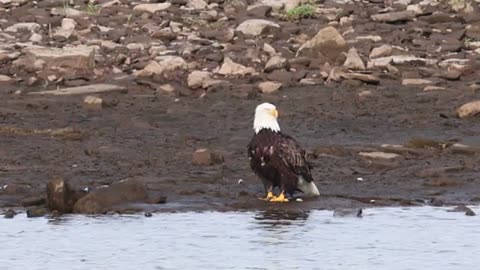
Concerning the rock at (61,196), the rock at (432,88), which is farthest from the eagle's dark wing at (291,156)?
the rock at (432,88)

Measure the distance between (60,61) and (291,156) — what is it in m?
5.35

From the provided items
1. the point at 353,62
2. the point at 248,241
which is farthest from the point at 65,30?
the point at 248,241

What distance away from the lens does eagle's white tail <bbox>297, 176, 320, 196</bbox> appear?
12.5 metres

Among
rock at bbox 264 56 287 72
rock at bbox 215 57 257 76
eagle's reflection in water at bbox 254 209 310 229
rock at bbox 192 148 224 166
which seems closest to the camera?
eagle's reflection in water at bbox 254 209 310 229

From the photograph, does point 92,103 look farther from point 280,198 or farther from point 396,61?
point 280,198

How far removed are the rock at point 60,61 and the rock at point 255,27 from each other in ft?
7.46

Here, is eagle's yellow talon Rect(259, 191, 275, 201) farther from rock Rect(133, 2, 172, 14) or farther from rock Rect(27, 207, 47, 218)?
rock Rect(133, 2, 172, 14)

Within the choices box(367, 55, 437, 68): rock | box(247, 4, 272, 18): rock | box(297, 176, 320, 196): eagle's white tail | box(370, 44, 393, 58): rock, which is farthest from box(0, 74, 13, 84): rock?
box(297, 176, 320, 196): eagle's white tail

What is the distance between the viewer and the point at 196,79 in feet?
54.2

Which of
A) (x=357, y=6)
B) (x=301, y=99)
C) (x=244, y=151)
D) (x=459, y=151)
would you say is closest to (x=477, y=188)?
(x=459, y=151)

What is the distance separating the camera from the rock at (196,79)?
16484 millimetres

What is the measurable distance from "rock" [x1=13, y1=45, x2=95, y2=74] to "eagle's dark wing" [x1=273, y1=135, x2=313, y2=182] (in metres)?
5.11

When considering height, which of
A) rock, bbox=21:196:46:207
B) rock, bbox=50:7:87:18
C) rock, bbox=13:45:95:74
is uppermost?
rock, bbox=21:196:46:207

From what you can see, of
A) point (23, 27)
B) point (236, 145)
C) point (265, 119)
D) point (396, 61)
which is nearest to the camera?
point (265, 119)
